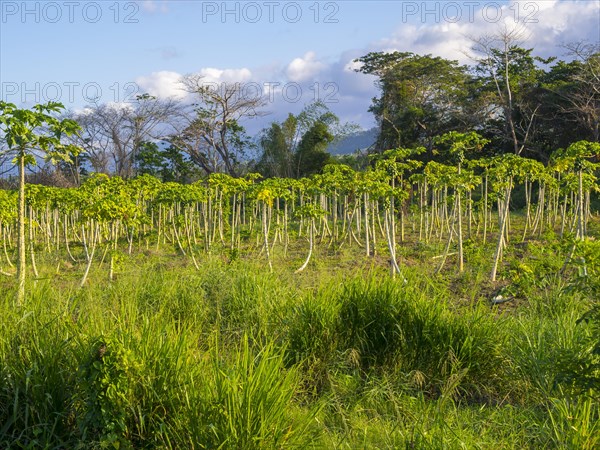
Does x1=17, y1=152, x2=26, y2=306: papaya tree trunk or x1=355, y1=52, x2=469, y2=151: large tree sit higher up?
x1=355, y1=52, x2=469, y2=151: large tree

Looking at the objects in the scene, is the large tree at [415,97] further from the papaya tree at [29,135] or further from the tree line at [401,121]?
the papaya tree at [29,135]

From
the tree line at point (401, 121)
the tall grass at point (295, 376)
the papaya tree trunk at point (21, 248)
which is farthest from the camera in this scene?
the tree line at point (401, 121)

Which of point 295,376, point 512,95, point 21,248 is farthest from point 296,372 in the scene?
point 512,95

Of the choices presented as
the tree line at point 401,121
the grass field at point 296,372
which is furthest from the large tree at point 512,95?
the grass field at point 296,372

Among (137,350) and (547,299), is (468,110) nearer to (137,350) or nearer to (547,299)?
(547,299)

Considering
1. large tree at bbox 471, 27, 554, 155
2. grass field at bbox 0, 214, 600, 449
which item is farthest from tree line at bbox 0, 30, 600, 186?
grass field at bbox 0, 214, 600, 449

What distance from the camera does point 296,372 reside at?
412 cm

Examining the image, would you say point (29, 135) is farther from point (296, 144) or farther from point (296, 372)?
point (296, 144)

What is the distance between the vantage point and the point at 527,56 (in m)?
25.9

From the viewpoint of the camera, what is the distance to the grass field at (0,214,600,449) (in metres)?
3.37

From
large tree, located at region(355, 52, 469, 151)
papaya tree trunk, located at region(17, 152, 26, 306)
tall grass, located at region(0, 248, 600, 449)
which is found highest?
large tree, located at region(355, 52, 469, 151)

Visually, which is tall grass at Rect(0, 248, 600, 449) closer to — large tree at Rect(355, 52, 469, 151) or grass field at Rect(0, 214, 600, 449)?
grass field at Rect(0, 214, 600, 449)

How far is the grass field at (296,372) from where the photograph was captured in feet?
11.1

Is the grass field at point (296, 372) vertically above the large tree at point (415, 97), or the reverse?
the large tree at point (415, 97)
